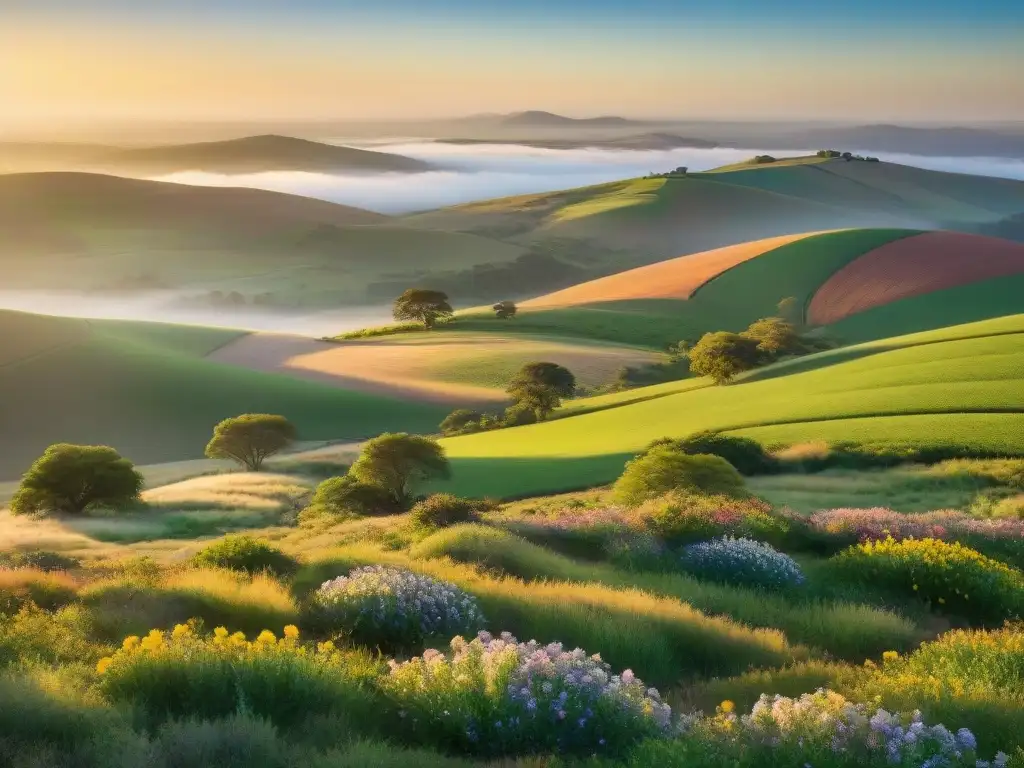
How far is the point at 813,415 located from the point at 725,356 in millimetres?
18731

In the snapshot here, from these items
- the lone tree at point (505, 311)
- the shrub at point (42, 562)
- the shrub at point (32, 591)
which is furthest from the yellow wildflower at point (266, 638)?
the lone tree at point (505, 311)

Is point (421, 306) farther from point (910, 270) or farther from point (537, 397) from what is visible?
point (910, 270)

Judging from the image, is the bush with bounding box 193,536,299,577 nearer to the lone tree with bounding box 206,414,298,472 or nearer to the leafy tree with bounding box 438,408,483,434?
the lone tree with bounding box 206,414,298,472

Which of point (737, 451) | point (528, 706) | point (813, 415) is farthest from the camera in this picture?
point (813, 415)

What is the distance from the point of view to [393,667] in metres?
9.08

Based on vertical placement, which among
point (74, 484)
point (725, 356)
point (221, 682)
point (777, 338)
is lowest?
point (74, 484)

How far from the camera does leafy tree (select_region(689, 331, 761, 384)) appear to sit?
65250mm

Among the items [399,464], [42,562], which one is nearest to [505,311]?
[399,464]

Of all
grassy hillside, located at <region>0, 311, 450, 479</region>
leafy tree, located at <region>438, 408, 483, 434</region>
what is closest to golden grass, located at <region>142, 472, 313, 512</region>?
leafy tree, located at <region>438, 408, 483, 434</region>

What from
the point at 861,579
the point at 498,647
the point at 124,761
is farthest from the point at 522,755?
the point at 861,579

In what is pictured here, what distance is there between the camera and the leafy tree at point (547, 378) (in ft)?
242

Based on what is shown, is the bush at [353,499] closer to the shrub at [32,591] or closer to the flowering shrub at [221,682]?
the shrub at [32,591]

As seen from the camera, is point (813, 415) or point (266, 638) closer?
point (266, 638)

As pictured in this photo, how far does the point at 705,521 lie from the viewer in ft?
64.2
